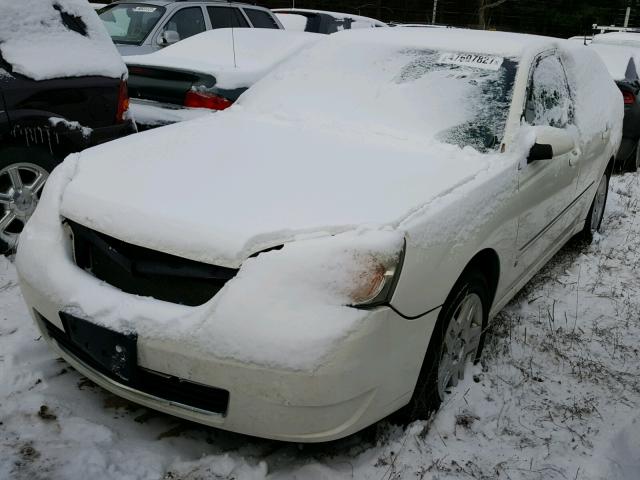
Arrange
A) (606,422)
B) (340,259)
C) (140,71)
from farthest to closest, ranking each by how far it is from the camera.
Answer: (140,71)
(606,422)
(340,259)

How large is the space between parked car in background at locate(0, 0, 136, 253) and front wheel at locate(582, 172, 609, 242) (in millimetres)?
3563

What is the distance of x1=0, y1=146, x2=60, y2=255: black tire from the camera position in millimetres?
3984

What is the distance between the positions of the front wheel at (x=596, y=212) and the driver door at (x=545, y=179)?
0.97 meters

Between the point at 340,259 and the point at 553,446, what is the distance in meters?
1.37

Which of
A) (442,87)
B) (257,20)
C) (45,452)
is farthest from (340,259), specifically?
(257,20)

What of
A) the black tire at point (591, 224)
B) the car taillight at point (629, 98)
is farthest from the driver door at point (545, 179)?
the car taillight at point (629, 98)

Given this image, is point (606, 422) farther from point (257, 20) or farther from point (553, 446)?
point (257, 20)

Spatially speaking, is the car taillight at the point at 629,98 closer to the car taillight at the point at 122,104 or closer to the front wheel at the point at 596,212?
the front wheel at the point at 596,212

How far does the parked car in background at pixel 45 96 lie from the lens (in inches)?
157

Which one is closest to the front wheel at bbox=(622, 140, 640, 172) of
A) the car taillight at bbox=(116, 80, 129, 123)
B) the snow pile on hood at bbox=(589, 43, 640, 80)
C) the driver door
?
the snow pile on hood at bbox=(589, 43, 640, 80)

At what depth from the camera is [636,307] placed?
4250 millimetres

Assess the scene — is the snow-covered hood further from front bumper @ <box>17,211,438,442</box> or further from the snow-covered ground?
the snow-covered ground

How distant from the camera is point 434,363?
2.66m

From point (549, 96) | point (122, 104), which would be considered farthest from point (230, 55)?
point (549, 96)
